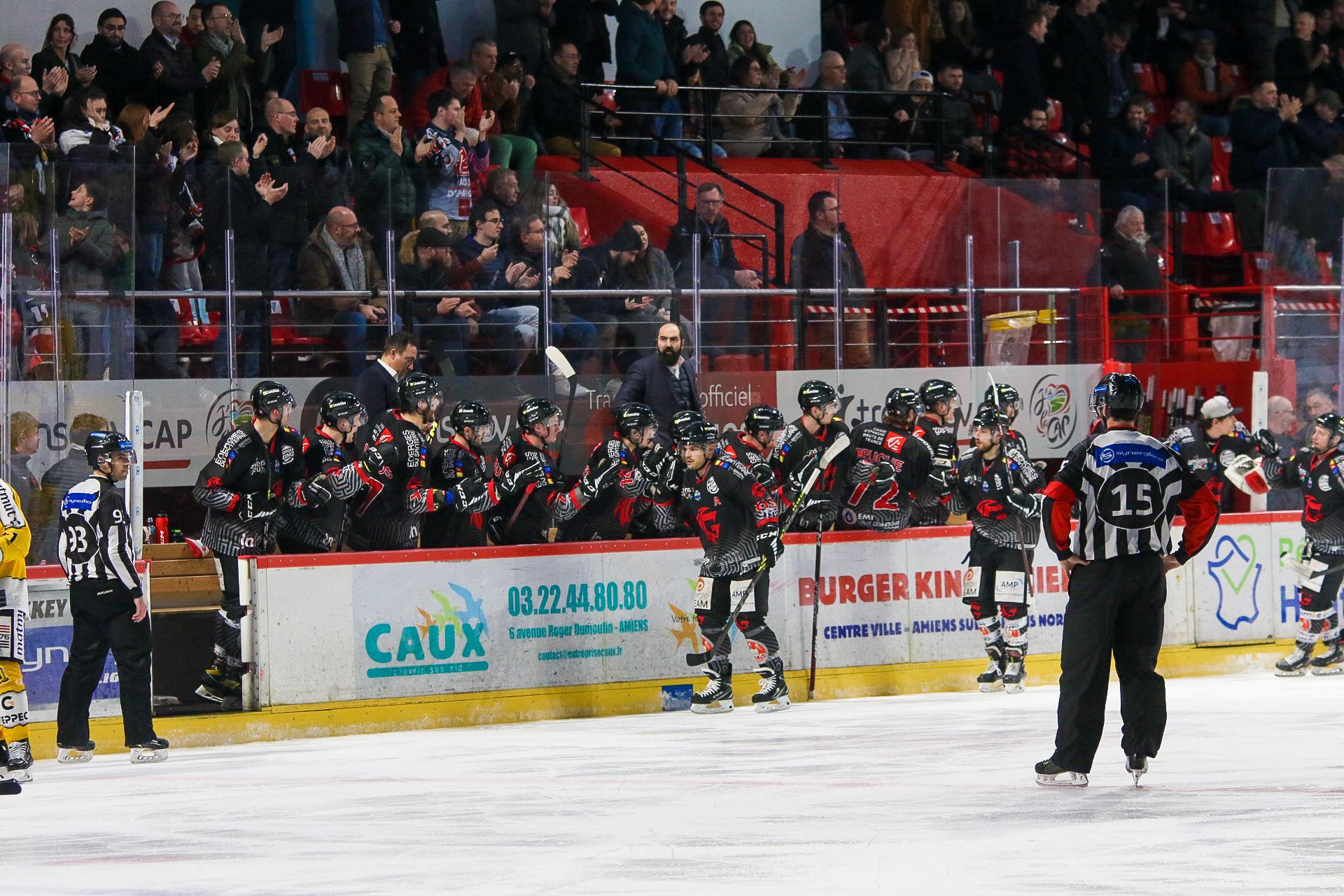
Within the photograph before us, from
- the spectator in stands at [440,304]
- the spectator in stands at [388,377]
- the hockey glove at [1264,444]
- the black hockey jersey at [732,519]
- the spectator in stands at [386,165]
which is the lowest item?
the black hockey jersey at [732,519]

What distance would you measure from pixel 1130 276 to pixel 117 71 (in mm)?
8282

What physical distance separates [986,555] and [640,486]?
2.40 m

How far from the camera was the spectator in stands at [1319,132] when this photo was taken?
1998 cm

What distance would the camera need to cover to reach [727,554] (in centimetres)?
1184

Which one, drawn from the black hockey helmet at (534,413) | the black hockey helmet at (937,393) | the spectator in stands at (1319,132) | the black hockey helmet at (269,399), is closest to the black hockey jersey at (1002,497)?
the black hockey helmet at (937,393)

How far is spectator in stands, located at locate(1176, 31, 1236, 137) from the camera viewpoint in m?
21.0

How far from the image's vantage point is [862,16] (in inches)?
806

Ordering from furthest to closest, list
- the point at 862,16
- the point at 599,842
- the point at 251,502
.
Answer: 1. the point at 862,16
2. the point at 251,502
3. the point at 599,842

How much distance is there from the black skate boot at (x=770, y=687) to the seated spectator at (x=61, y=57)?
6634mm

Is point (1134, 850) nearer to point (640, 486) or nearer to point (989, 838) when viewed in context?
point (989, 838)

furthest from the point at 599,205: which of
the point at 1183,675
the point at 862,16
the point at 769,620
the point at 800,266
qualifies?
the point at 862,16

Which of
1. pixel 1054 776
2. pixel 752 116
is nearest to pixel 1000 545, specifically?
pixel 1054 776

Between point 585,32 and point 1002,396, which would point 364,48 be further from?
point 1002,396

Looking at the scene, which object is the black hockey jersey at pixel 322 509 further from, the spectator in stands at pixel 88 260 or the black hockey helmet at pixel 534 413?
the spectator in stands at pixel 88 260
